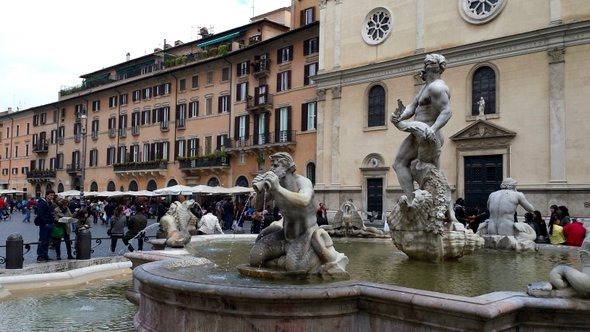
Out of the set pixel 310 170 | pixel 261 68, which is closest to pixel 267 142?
pixel 310 170

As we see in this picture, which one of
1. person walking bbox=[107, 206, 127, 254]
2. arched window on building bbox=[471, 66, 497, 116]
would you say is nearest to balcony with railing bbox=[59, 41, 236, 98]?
arched window on building bbox=[471, 66, 497, 116]

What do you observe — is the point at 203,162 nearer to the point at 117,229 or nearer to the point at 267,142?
the point at 267,142

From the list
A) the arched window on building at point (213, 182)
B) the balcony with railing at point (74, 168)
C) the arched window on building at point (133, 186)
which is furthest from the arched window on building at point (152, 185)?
the balcony with railing at point (74, 168)

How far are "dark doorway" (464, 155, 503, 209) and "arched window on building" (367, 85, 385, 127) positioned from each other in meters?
5.55

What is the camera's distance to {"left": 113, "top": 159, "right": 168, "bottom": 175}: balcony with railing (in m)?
46.3

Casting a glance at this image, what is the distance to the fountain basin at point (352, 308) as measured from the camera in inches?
149

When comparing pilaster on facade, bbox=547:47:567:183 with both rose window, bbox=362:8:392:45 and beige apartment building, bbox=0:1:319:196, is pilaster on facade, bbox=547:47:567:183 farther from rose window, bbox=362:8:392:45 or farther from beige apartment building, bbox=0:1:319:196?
beige apartment building, bbox=0:1:319:196

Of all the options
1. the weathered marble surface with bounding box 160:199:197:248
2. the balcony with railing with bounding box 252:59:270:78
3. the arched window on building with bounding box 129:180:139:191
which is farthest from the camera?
the arched window on building with bounding box 129:180:139:191

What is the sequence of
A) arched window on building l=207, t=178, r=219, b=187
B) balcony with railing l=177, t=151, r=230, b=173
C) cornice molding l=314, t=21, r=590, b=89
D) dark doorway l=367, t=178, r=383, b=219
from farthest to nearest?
arched window on building l=207, t=178, r=219, b=187 → balcony with railing l=177, t=151, r=230, b=173 → dark doorway l=367, t=178, r=383, b=219 → cornice molding l=314, t=21, r=590, b=89

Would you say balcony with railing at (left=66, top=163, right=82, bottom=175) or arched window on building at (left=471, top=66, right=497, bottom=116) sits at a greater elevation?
→ arched window on building at (left=471, top=66, right=497, bottom=116)

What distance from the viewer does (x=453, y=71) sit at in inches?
1061

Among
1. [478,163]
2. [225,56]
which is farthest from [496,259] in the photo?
[225,56]

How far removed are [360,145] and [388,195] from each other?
3365mm

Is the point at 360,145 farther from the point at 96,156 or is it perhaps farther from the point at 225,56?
the point at 96,156
